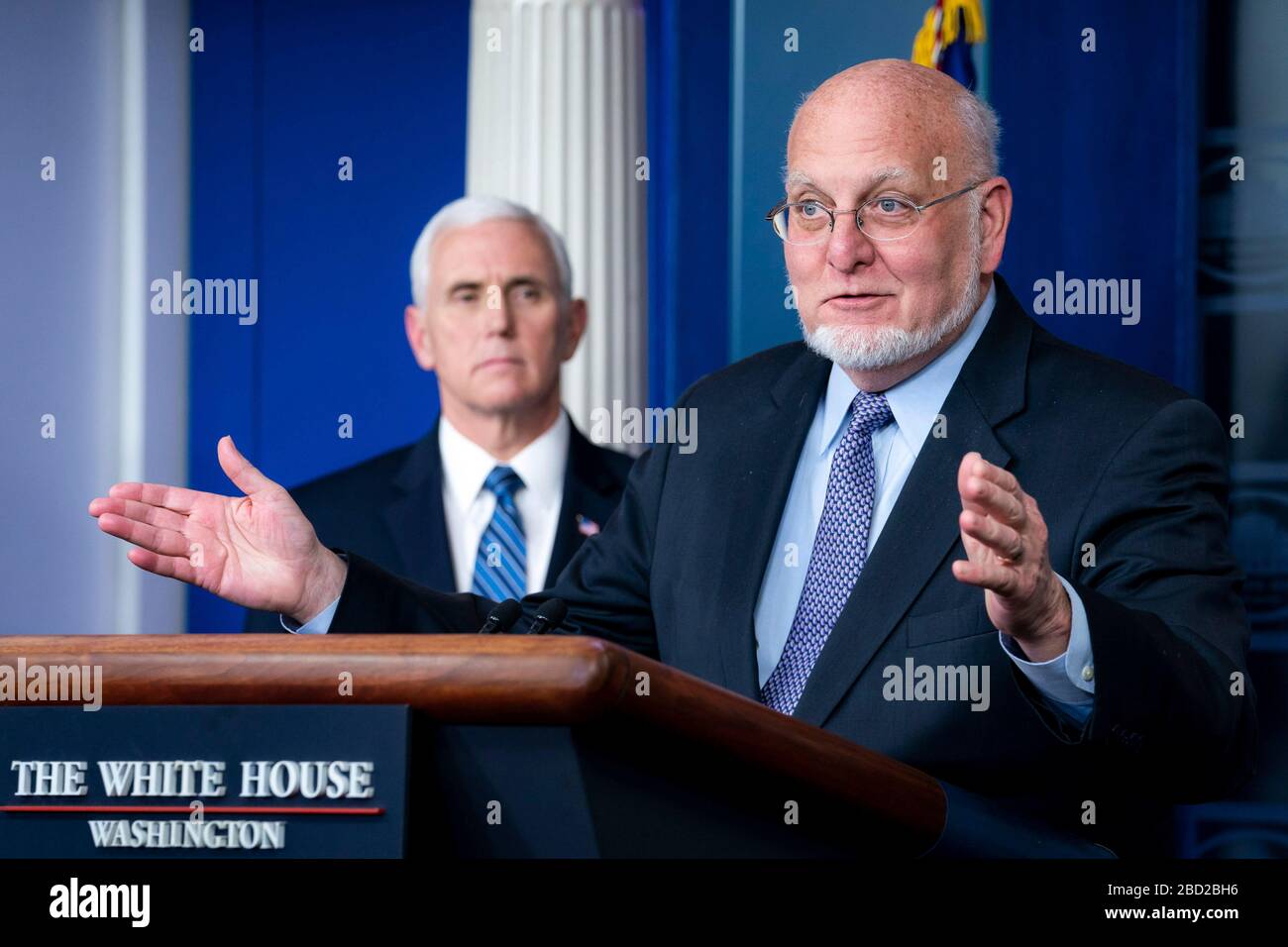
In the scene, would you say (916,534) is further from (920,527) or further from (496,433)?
(496,433)

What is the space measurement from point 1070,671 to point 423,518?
92.3 inches

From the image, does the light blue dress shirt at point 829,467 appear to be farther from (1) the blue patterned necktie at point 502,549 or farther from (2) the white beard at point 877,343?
(1) the blue patterned necktie at point 502,549

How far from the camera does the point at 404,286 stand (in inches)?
156

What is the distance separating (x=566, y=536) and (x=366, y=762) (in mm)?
2478

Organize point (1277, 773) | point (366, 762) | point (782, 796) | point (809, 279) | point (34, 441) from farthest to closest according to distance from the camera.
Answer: point (34, 441), point (1277, 773), point (809, 279), point (782, 796), point (366, 762)

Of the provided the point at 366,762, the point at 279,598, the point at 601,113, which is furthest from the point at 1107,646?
the point at 601,113

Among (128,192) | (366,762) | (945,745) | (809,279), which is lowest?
(945,745)

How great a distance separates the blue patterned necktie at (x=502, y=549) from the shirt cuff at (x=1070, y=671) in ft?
6.82

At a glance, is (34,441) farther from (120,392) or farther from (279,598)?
(279,598)

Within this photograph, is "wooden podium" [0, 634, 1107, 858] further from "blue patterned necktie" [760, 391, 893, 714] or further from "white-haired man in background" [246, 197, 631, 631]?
"white-haired man in background" [246, 197, 631, 631]

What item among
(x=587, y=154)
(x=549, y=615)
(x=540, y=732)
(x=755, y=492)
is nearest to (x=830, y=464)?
(x=755, y=492)

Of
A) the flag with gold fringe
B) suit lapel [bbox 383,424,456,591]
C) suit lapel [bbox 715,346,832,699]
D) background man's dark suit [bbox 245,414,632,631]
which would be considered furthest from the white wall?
suit lapel [bbox 715,346,832,699]

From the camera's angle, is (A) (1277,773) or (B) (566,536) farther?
(B) (566,536)

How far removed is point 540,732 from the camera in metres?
1.18
